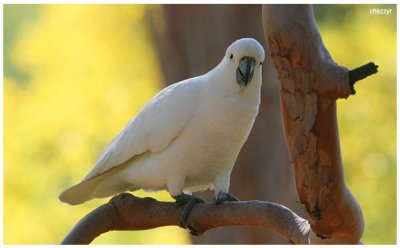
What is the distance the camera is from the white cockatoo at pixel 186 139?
5.77 ft

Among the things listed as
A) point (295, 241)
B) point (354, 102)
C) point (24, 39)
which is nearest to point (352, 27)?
Answer: point (354, 102)

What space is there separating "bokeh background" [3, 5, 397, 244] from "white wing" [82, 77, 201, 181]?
1531 millimetres

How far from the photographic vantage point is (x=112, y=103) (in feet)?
11.6

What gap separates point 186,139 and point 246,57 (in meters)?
0.31

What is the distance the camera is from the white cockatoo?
176 centimetres

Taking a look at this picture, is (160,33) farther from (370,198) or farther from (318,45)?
(318,45)

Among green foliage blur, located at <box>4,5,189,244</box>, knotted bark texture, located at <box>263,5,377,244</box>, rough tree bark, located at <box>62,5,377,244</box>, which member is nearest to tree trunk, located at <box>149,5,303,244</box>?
green foliage blur, located at <box>4,5,189,244</box>

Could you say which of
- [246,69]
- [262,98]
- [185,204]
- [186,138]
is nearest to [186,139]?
[186,138]

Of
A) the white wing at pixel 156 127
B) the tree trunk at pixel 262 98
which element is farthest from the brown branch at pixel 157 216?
the tree trunk at pixel 262 98

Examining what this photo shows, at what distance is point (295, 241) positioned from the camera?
1.53m

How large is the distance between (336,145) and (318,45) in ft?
0.69

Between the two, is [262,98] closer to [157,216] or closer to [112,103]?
[112,103]

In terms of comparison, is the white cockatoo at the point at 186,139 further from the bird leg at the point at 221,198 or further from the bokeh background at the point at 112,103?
the bokeh background at the point at 112,103

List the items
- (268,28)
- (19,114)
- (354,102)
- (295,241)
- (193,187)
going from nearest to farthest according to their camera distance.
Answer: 1. (268,28)
2. (295,241)
3. (193,187)
4. (354,102)
5. (19,114)
